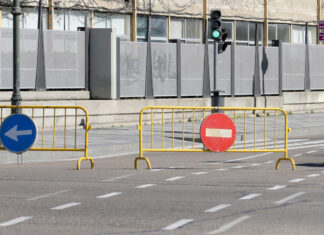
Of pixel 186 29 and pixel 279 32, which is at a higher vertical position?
pixel 279 32

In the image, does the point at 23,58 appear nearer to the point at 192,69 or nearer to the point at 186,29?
the point at 192,69

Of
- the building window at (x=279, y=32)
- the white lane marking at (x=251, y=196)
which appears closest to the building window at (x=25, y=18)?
the building window at (x=279, y=32)

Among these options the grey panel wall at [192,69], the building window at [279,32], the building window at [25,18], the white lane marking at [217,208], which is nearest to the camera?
the white lane marking at [217,208]

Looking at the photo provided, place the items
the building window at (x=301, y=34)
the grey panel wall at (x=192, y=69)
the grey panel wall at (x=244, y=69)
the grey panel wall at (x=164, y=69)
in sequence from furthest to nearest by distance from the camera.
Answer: the building window at (x=301, y=34) < the grey panel wall at (x=244, y=69) < the grey panel wall at (x=192, y=69) < the grey panel wall at (x=164, y=69)

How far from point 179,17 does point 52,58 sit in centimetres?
1285

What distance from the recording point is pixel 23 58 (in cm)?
2989

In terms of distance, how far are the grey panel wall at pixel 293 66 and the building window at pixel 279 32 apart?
4810mm

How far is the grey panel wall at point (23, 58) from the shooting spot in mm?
29312

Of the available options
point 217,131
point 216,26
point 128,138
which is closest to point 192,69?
point 216,26

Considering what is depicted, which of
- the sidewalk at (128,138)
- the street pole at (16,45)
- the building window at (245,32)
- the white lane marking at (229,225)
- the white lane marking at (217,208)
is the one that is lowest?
the white lane marking at (229,225)

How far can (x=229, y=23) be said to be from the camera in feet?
149

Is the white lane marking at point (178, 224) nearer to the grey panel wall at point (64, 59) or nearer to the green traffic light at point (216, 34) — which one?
the green traffic light at point (216, 34)

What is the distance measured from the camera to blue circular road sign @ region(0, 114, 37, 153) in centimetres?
1803

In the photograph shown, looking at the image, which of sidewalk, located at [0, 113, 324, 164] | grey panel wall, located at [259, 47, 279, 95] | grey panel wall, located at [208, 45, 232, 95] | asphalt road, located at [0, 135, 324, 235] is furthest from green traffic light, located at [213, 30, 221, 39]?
grey panel wall, located at [259, 47, 279, 95]
